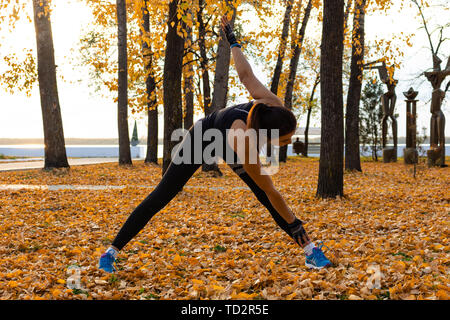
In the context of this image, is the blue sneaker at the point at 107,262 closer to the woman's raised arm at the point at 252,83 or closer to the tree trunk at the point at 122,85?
the woman's raised arm at the point at 252,83

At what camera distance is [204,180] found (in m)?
11.9

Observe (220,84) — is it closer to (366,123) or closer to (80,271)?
(80,271)

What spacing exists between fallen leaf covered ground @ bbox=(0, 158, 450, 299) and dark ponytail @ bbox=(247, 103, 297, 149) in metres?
1.28

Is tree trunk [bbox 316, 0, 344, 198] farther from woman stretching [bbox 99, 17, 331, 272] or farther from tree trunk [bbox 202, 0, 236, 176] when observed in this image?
woman stretching [bbox 99, 17, 331, 272]

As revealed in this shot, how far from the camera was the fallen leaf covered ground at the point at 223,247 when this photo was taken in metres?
3.37

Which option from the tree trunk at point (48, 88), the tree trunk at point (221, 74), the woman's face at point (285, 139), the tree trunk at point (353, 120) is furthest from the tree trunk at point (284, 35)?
the woman's face at point (285, 139)

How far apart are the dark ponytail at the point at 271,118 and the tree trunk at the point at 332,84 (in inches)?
192

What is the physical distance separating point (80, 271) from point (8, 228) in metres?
2.67

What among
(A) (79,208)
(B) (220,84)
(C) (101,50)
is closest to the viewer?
(A) (79,208)

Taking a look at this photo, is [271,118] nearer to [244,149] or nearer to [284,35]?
[244,149]

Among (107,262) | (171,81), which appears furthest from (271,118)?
(171,81)

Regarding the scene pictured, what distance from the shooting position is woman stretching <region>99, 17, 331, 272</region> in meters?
3.13

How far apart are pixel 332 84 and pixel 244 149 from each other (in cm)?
514
